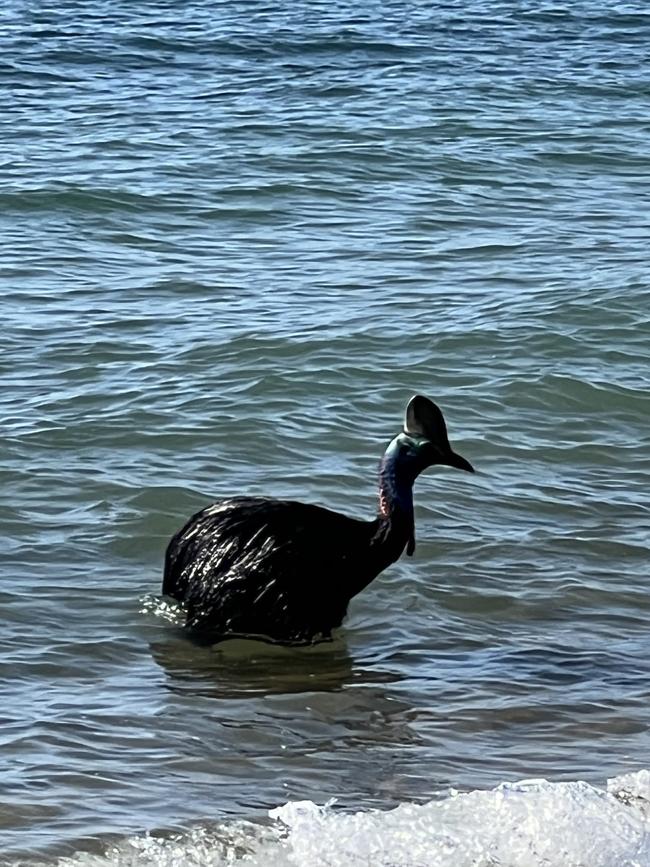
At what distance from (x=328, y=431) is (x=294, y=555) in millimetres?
2915

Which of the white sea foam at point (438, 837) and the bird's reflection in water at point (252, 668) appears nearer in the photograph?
the white sea foam at point (438, 837)

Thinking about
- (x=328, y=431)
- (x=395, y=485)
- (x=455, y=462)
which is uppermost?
(x=455, y=462)

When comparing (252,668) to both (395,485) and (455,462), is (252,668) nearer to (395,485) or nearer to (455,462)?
(395,485)

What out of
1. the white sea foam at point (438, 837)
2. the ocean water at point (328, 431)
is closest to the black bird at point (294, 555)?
the ocean water at point (328, 431)

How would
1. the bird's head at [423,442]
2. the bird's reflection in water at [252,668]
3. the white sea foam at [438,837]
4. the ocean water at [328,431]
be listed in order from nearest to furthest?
1. the white sea foam at [438,837]
2. the ocean water at [328,431]
3. the bird's reflection in water at [252,668]
4. the bird's head at [423,442]

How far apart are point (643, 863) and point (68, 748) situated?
2.11m

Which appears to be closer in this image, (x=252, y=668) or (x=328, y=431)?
(x=252, y=668)

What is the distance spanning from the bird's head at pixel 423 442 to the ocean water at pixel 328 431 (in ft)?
2.57

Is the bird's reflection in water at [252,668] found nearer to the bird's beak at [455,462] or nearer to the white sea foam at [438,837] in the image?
the bird's beak at [455,462]

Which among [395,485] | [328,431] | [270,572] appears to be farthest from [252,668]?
[328,431]

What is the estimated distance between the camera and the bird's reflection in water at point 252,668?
24.6 feet

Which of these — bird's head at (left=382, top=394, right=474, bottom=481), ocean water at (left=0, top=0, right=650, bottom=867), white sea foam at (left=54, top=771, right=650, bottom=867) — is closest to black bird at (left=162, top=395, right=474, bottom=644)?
bird's head at (left=382, top=394, right=474, bottom=481)

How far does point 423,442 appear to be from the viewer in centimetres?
793

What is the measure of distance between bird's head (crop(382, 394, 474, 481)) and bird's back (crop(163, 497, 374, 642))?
42 centimetres
